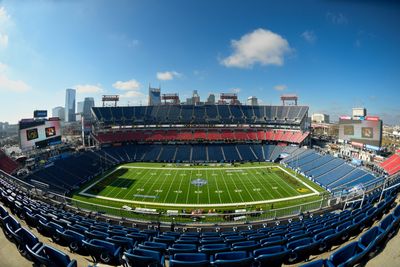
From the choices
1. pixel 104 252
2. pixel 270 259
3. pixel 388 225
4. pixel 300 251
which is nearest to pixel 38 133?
pixel 104 252

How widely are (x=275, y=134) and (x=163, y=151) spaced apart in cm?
3563

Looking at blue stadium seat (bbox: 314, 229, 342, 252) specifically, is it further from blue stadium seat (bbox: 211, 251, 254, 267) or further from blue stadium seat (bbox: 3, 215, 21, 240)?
blue stadium seat (bbox: 3, 215, 21, 240)

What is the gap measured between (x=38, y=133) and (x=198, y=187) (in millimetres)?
32939

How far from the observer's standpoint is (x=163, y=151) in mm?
57031

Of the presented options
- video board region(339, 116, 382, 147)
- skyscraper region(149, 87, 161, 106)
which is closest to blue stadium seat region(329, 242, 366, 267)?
video board region(339, 116, 382, 147)

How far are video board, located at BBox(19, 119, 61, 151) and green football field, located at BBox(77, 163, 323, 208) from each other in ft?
42.6

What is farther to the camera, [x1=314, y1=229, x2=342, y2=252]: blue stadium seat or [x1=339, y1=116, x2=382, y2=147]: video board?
[x1=339, y1=116, x2=382, y2=147]: video board

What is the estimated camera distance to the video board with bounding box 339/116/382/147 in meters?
39.8

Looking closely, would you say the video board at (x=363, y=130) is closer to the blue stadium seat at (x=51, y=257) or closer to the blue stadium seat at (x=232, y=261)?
the blue stadium seat at (x=232, y=261)

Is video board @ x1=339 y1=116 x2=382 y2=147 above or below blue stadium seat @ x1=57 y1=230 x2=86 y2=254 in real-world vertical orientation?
above

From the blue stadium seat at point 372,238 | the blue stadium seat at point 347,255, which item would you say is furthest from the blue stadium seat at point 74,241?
the blue stadium seat at point 372,238

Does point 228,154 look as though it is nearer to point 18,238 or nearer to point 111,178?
point 111,178

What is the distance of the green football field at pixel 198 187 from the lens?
3045cm

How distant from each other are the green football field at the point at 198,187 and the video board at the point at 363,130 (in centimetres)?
1556
